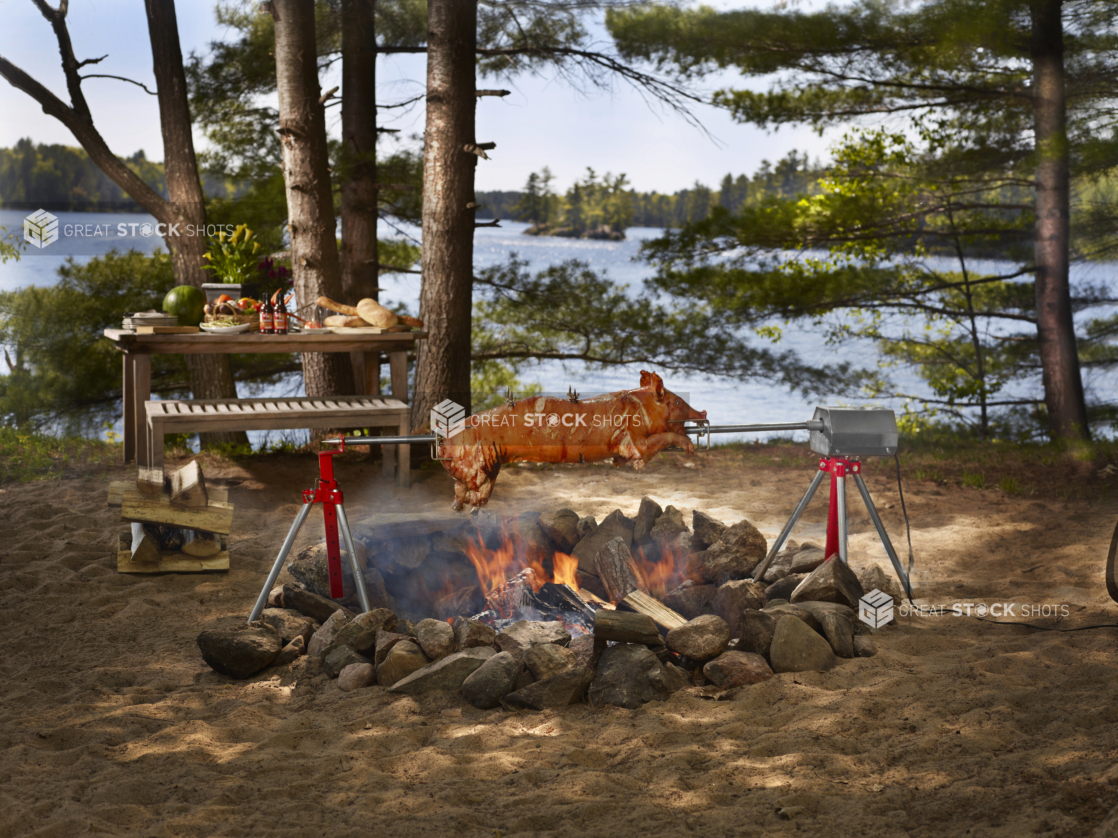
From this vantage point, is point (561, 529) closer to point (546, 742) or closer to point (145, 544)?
point (546, 742)

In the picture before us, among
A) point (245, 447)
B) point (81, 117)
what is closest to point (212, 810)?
point (245, 447)

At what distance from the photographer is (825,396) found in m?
8.80

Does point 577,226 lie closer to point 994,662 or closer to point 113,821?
point 994,662

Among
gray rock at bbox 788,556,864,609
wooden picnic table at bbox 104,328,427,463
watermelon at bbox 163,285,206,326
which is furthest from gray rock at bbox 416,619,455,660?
watermelon at bbox 163,285,206,326

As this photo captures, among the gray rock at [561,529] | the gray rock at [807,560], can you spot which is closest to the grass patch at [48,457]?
the gray rock at [561,529]

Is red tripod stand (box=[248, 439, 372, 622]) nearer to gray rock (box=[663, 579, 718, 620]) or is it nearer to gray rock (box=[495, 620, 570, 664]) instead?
gray rock (box=[495, 620, 570, 664])

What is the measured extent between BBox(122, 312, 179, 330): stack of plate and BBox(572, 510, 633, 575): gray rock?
9.23 ft

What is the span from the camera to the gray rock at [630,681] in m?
2.56

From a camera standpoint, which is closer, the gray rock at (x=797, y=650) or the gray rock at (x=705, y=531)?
the gray rock at (x=797, y=650)

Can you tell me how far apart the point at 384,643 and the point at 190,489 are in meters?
1.64

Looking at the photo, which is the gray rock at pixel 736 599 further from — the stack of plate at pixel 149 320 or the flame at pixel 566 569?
the stack of plate at pixel 149 320

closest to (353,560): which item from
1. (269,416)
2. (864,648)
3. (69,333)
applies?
(864,648)

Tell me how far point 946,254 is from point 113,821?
9001mm

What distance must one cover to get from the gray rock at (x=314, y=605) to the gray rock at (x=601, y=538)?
3.18 ft
